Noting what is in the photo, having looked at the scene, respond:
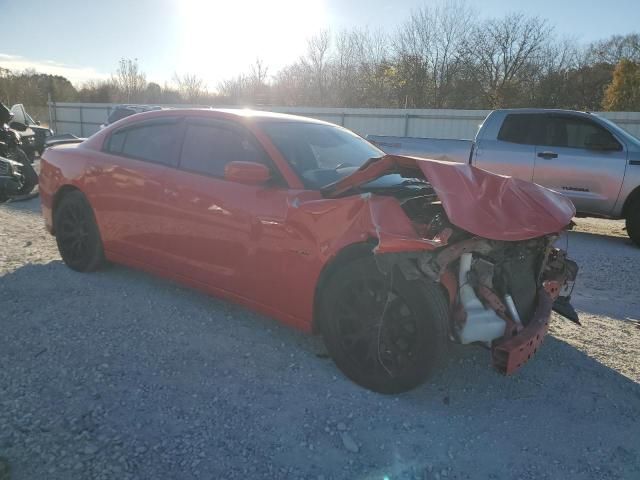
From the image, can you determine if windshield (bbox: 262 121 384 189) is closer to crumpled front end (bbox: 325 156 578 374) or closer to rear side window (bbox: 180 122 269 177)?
rear side window (bbox: 180 122 269 177)

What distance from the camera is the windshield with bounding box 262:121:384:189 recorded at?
3613 mm

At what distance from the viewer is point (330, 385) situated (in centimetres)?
307

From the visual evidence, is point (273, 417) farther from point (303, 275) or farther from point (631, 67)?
point (631, 67)

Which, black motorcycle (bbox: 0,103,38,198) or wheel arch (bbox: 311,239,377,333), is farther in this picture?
black motorcycle (bbox: 0,103,38,198)

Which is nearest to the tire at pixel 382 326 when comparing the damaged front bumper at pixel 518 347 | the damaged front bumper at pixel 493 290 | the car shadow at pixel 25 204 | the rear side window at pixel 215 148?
the damaged front bumper at pixel 493 290

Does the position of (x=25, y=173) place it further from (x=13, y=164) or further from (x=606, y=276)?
(x=606, y=276)

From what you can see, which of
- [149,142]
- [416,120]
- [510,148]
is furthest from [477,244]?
[416,120]

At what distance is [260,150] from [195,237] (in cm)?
82

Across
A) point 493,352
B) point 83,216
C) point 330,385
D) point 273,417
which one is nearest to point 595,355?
point 493,352

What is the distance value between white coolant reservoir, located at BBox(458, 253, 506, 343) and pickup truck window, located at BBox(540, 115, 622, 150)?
20.5ft

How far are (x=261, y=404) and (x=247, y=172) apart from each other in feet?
4.77

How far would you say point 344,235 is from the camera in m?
3.03

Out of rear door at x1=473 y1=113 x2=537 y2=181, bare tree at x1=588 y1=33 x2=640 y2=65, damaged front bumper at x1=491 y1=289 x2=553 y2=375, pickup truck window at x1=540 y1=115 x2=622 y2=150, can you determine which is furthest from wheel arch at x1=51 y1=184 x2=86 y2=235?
bare tree at x1=588 y1=33 x2=640 y2=65

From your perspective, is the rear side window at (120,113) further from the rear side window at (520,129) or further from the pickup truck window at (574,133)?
the pickup truck window at (574,133)
